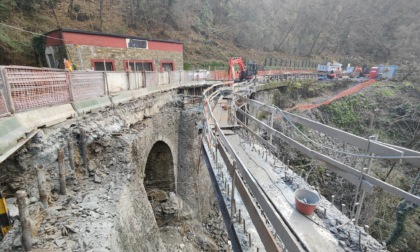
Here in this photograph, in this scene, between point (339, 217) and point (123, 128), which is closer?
point (339, 217)

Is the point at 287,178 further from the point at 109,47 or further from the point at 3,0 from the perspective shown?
the point at 3,0

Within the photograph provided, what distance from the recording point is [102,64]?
14523mm

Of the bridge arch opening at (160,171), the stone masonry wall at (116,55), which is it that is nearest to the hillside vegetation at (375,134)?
the bridge arch opening at (160,171)

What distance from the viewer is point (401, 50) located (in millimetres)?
43750

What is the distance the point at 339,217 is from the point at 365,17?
235ft

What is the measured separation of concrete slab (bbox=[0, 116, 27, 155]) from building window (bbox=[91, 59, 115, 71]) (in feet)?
38.9

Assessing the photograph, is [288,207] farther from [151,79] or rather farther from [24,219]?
[151,79]

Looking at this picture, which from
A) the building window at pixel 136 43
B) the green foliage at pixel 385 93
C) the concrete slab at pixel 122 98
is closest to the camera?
the concrete slab at pixel 122 98

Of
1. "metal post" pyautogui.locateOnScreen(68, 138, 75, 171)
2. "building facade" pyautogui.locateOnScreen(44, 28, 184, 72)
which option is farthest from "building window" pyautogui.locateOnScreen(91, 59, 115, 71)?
"metal post" pyautogui.locateOnScreen(68, 138, 75, 171)

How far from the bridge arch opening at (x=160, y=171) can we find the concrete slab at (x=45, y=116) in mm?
5374

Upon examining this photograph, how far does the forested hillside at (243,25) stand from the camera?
18.3 meters

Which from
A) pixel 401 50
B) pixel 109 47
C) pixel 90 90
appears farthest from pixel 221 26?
pixel 90 90

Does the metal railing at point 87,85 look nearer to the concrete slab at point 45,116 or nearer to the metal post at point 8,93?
the concrete slab at point 45,116

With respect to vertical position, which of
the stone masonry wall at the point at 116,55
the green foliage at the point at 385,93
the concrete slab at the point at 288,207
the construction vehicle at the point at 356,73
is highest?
the stone masonry wall at the point at 116,55
